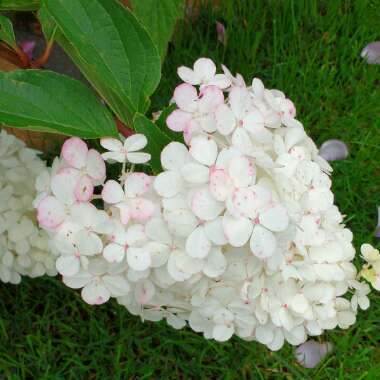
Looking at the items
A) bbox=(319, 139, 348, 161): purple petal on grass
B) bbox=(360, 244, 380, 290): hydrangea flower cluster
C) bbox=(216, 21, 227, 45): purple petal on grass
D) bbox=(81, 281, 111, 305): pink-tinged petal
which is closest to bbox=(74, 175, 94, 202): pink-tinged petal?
bbox=(81, 281, 111, 305): pink-tinged petal

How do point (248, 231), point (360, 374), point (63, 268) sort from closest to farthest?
1. point (248, 231)
2. point (63, 268)
3. point (360, 374)

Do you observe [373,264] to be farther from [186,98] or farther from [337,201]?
[337,201]

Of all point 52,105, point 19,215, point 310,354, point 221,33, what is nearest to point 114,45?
point 52,105

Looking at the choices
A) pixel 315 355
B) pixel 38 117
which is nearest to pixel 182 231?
pixel 38 117

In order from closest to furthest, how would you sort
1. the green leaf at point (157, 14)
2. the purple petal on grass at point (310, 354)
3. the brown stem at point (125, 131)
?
the brown stem at point (125, 131) < the green leaf at point (157, 14) < the purple petal on grass at point (310, 354)

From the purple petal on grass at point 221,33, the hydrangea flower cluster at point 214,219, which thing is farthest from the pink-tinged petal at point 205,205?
the purple petal on grass at point 221,33

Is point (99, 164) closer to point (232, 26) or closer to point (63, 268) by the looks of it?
point (63, 268)

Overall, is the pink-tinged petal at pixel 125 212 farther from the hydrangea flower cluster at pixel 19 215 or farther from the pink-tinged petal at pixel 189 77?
the hydrangea flower cluster at pixel 19 215
